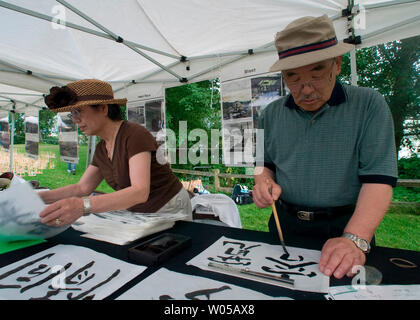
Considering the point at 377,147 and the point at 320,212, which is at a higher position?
the point at 377,147

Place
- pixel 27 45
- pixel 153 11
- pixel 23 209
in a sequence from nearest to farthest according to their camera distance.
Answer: pixel 23 209, pixel 153 11, pixel 27 45

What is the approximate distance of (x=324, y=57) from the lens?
0.90 metres

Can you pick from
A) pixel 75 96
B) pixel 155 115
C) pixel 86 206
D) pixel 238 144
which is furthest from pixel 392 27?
pixel 155 115

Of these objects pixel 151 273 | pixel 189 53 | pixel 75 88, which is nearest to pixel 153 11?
pixel 189 53

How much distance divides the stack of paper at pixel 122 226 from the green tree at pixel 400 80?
5.84 metres

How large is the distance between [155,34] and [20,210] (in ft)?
8.83

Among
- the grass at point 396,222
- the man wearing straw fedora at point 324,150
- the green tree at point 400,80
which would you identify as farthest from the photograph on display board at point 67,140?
the green tree at point 400,80

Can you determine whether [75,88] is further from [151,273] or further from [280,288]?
[280,288]

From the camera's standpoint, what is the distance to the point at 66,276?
72cm

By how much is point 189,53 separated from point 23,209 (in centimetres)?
280

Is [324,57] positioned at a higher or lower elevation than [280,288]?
higher

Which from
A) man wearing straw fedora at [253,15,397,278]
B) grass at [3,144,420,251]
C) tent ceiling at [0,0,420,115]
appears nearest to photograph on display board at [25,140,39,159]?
tent ceiling at [0,0,420,115]

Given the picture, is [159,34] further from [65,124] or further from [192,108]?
[192,108]

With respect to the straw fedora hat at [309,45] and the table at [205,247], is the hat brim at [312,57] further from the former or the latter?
the table at [205,247]
